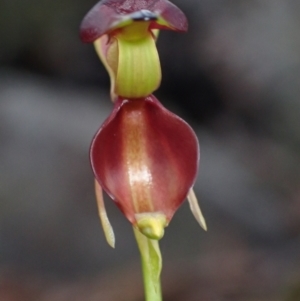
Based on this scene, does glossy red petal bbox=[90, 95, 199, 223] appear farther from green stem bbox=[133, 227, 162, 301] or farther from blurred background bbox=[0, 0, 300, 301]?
blurred background bbox=[0, 0, 300, 301]

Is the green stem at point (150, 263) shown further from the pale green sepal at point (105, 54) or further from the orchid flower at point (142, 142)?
the pale green sepal at point (105, 54)

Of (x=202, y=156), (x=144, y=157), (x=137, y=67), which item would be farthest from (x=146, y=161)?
(x=202, y=156)

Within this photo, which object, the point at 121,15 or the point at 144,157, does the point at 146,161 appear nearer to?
the point at 144,157

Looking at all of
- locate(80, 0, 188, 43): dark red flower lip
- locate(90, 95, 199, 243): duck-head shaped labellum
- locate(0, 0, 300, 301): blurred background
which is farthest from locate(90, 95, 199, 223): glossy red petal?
locate(0, 0, 300, 301): blurred background

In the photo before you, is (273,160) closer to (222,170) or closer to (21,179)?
(222,170)

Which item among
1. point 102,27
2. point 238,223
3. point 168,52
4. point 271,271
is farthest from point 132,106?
point 168,52

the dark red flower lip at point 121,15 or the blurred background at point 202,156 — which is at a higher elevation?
the dark red flower lip at point 121,15

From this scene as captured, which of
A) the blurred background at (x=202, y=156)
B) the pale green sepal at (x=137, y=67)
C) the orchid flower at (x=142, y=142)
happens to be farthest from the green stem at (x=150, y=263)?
the blurred background at (x=202, y=156)
